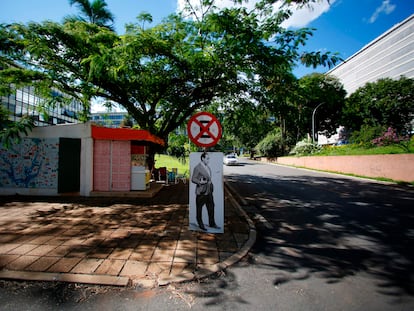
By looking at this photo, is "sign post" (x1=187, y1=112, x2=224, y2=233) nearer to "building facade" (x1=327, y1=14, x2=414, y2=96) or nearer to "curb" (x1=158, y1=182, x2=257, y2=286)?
"curb" (x1=158, y1=182, x2=257, y2=286)

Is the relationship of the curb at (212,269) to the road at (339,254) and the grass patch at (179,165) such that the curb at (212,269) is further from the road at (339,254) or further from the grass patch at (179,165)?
the grass patch at (179,165)

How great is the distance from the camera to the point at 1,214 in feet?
17.6

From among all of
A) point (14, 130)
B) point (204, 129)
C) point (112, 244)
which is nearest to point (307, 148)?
point (204, 129)

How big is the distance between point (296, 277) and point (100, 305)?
2454 millimetres

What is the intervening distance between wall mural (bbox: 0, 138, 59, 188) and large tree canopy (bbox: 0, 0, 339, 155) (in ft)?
9.87

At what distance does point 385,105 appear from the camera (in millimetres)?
28281

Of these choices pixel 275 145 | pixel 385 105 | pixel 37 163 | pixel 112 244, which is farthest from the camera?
pixel 275 145

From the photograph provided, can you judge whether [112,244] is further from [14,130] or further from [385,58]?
[385,58]

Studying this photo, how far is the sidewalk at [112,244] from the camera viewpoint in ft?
9.45

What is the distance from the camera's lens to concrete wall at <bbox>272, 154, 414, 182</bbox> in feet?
39.9

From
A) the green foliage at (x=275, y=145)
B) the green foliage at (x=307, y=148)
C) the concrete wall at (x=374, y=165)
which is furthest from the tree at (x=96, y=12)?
the green foliage at (x=275, y=145)

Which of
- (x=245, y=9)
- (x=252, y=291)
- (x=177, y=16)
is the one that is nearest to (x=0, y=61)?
(x=177, y=16)

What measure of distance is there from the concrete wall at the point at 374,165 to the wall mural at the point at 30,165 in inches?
684

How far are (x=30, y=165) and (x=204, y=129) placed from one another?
731cm
